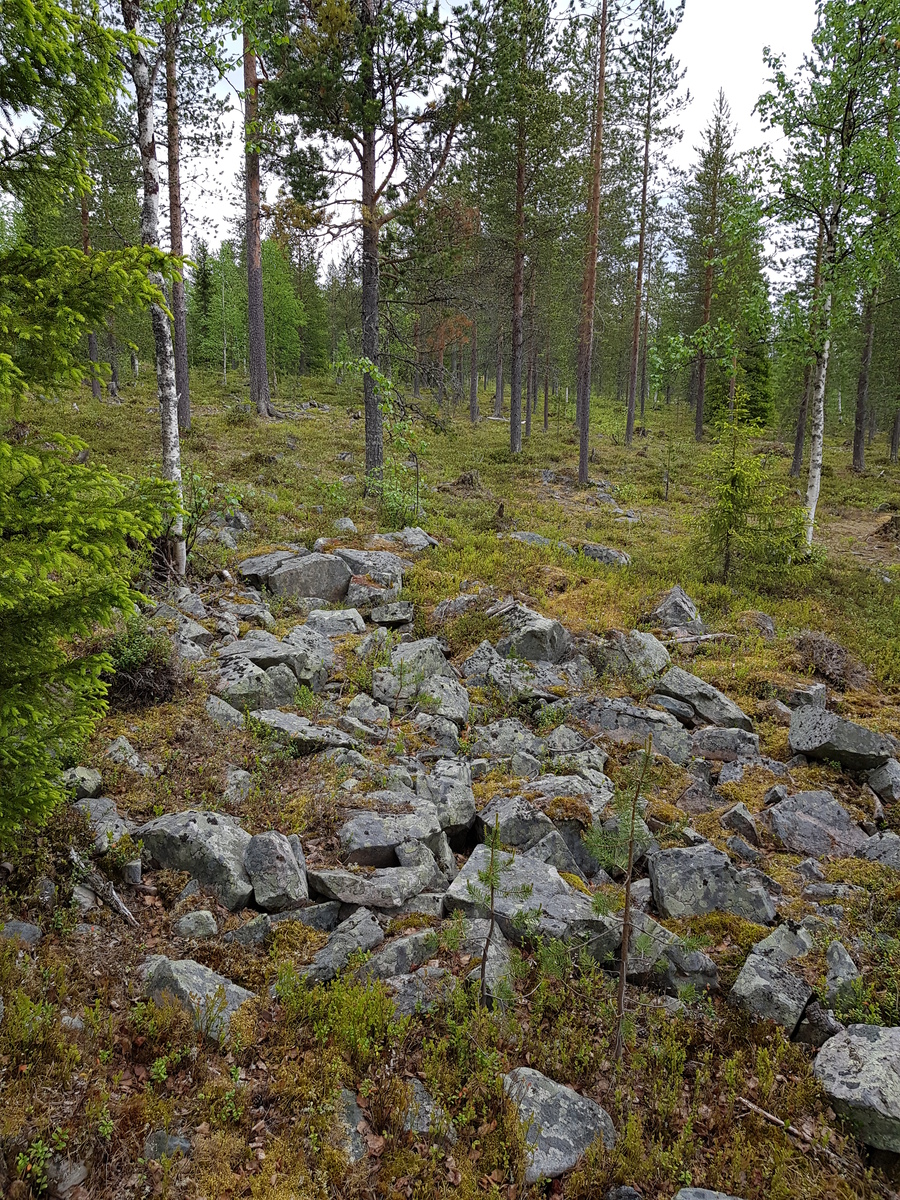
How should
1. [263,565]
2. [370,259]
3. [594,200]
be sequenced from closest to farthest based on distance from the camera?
[263,565]
[370,259]
[594,200]

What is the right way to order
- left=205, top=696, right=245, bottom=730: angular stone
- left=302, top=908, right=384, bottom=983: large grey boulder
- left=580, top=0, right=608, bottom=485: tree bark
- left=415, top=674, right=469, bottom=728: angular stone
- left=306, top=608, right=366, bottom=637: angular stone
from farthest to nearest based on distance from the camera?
left=580, top=0, right=608, bottom=485: tree bark, left=306, top=608, right=366, bottom=637: angular stone, left=415, top=674, right=469, bottom=728: angular stone, left=205, top=696, right=245, bottom=730: angular stone, left=302, top=908, right=384, bottom=983: large grey boulder

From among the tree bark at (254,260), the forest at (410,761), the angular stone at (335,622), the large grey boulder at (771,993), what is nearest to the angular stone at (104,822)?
the forest at (410,761)

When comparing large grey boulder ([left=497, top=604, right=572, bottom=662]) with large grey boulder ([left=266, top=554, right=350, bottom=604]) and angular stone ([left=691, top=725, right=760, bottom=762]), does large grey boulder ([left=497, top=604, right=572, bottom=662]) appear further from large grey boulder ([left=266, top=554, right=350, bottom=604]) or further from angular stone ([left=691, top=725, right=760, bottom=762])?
large grey boulder ([left=266, top=554, right=350, bottom=604])

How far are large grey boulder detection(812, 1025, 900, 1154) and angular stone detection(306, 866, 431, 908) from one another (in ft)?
9.49

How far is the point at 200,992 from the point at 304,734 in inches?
116

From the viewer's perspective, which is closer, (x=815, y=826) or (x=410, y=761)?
(x=815, y=826)

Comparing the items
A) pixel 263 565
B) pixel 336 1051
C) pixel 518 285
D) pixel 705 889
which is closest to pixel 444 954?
pixel 336 1051

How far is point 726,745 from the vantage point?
286 inches

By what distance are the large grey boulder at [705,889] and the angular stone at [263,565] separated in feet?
24.9

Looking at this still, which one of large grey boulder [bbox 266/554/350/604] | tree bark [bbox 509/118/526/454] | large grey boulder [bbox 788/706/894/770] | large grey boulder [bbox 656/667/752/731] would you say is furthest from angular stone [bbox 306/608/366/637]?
tree bark [bbox 509/118/526/454]

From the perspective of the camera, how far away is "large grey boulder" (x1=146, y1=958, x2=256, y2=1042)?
3.59 meters

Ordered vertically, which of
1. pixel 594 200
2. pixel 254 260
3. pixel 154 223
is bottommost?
pixel 154 223

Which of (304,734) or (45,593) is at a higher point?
(45,593)

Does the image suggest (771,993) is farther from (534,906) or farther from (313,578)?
(313,578)
